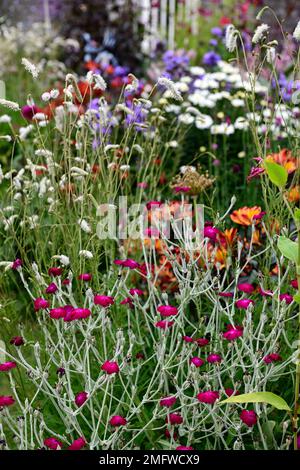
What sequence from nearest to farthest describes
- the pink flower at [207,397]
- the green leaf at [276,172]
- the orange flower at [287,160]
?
the green leaf at [276,172]
the pink flower at [207,397]
the orange flower at [287,160]

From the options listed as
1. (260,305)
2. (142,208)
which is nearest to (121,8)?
(142,208)

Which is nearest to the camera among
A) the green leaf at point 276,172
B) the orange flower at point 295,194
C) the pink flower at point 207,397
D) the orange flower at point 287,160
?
the green leaf at point 276,172

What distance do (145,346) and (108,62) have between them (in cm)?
395

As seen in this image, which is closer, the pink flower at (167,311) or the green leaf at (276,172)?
the green leaf at (276,172)

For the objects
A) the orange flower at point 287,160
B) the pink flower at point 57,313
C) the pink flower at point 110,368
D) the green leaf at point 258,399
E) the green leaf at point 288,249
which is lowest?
the green leaf at point 258,399

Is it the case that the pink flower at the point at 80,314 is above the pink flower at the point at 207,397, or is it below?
above

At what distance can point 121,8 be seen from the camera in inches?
258

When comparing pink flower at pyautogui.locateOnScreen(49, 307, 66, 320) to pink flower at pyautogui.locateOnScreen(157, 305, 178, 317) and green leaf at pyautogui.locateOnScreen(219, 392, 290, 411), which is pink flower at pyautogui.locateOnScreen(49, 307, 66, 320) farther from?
green leaf at pyautogui.locateOnScreen(219, 392, 290, 411)

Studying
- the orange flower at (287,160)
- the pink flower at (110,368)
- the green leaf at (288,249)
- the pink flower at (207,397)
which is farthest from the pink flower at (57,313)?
the orange flower at (287,160)

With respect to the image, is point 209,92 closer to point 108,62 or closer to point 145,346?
point 108,62

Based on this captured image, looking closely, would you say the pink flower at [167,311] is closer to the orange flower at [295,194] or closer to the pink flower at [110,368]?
the pink flower at [110,368]

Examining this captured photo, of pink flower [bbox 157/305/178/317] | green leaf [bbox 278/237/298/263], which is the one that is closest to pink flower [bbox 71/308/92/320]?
pink flower [bbox 157/305/178/317]

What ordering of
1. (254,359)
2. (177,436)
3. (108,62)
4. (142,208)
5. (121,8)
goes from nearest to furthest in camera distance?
(254,359)
(177,436)
(142,208)
(108,62)
(121,8)

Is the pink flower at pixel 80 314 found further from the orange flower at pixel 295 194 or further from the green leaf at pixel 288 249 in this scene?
the orange flower at pixel 295 194
